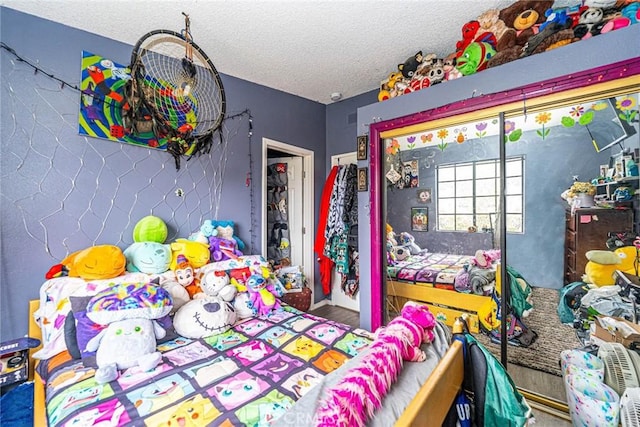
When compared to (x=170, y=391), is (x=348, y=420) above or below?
above

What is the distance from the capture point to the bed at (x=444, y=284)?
1.96 meters

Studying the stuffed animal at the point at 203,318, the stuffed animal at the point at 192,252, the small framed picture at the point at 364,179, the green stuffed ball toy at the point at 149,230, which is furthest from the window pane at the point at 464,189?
the green stuffed ball toy at the point at 149,230

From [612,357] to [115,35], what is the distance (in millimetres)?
3757

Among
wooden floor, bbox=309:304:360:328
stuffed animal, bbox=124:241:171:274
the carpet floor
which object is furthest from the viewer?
wooden floor, bbox=309:304:360:328

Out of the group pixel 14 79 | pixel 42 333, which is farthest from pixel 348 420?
pixel 14 79

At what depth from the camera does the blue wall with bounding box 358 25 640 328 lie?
1421mm

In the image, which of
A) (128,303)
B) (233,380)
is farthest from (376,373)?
(128,303)

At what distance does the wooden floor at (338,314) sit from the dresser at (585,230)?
192 cm

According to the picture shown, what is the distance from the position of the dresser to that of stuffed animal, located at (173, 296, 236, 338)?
218 centimetres

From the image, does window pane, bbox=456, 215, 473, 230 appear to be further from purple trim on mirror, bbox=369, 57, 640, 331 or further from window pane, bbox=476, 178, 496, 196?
purple trim on mirror, bbox=369, 57, 640, 331

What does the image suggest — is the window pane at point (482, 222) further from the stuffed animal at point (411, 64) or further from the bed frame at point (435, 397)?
the stuffed animal at point (411, 64)

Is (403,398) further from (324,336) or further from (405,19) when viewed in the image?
(405,19)

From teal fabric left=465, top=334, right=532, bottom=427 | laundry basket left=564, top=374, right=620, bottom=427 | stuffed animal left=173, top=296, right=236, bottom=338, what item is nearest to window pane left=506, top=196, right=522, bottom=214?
laundry basket left=564, top=374, right=620, bottom=427

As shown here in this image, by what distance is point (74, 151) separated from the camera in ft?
6.07
